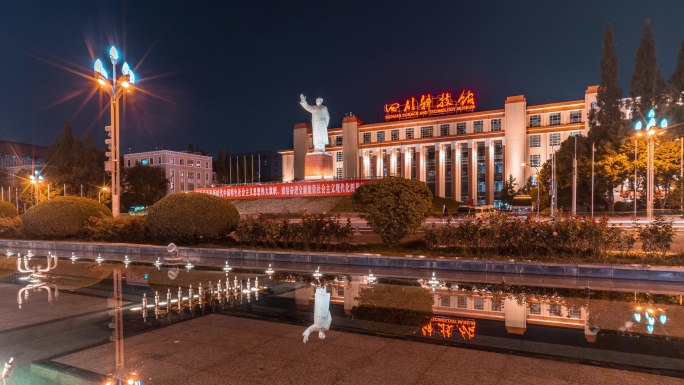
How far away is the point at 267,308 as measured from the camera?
21.6ft

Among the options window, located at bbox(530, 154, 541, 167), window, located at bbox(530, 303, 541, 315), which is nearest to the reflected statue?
window, located at bbox(530, 303, 541, 315)

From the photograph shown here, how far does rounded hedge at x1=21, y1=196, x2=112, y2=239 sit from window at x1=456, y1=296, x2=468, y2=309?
15969 millimetres

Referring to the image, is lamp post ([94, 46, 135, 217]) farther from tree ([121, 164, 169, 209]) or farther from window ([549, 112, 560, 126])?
window ([549, 112, 560, 126])

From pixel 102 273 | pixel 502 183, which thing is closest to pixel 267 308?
pixel 102 273

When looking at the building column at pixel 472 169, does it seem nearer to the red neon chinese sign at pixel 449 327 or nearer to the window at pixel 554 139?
the window at pixel 554 139

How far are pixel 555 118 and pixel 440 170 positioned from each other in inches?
676

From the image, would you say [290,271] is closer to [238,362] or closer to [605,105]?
[238,362]

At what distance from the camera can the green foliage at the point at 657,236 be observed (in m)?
9.89

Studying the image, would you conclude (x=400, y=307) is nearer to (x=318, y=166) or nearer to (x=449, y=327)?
(x=449, y=327)

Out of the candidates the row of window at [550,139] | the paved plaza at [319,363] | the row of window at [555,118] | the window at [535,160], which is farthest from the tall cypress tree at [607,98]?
the paved plaza at [319,363]

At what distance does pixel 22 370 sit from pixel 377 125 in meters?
70.0

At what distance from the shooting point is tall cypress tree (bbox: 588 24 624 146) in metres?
39.6

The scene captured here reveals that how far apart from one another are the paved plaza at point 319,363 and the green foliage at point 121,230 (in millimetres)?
12218

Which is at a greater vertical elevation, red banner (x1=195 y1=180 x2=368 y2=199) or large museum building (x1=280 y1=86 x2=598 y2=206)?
large museum building (x1=280 y1=86 x2=598 y2=206)
